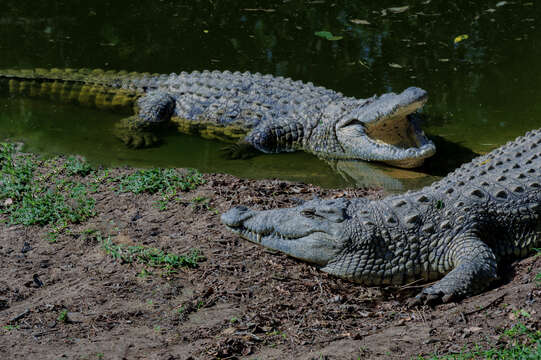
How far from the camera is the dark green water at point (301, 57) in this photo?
24.0 ft

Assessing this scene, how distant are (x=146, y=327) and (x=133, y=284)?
54cm

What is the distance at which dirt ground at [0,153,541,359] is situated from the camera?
11.7 feet

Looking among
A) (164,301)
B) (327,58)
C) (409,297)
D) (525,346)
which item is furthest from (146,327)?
(327,58)

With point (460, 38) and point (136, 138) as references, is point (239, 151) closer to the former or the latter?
point (136, 138)

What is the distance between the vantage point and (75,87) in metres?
8.98

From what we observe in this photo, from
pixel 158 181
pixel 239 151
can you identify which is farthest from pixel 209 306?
pixel 239 151

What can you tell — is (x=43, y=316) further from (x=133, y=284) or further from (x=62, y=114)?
(x=62, y=114)

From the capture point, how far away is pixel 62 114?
28.3ft

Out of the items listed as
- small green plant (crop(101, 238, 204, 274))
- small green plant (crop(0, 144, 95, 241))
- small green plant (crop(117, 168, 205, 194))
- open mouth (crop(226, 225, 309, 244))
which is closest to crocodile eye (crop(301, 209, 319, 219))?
open mouth (crop(226, 225, 309, 244))

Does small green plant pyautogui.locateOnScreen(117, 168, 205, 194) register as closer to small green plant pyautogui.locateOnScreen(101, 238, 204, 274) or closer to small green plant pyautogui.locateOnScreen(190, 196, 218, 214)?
small green plant pyautogui.locateOnScreen(190, 196, 218, 214)

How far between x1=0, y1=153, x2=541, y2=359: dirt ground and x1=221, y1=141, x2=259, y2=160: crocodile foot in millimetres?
2100

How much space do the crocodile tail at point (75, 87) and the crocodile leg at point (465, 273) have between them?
5.68 meters

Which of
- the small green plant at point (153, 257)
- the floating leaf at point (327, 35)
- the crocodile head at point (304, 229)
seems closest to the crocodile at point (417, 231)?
the crocodile head at point (304, 229)

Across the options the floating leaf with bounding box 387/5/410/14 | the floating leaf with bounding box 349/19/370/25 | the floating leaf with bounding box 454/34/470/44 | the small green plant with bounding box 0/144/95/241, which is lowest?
the small green plant with bounding box 0/144/95/241
